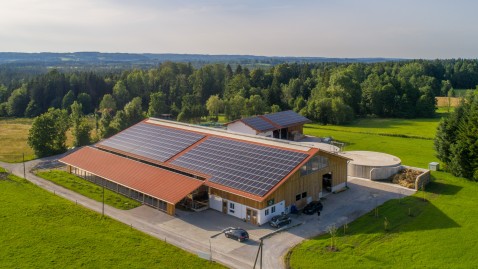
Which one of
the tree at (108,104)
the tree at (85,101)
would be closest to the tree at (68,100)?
the tree at (85,101)

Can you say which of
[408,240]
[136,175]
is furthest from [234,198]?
[408,240]

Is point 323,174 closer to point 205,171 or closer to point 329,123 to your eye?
point 205,171

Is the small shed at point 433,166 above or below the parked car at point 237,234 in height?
above

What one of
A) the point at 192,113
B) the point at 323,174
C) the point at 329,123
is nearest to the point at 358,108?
the point at 329,123

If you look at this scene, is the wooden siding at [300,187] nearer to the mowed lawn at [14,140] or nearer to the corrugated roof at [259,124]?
the corrugated roof at [259,124]

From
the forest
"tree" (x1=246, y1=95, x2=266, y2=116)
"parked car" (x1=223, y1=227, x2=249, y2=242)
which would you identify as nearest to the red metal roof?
"parked car" (x1=223, y1=227, x2=249, y2=242)

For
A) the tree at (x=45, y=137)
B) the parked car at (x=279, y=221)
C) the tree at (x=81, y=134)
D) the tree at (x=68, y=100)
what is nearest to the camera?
the parked car at (x=279, y=221)
